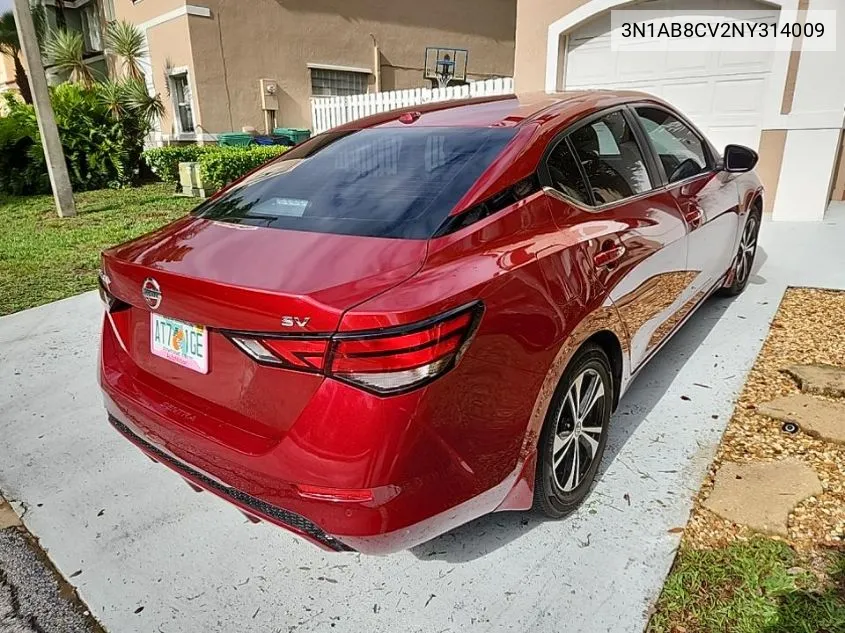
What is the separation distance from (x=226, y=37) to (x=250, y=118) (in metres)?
1.67

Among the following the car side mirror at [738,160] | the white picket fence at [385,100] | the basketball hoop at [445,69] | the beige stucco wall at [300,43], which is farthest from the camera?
the basketball hoop at [445,69]

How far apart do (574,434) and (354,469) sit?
3.41 feet

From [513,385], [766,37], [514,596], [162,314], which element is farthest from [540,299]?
→ [766,37]

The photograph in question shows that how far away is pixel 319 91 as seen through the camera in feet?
46.5

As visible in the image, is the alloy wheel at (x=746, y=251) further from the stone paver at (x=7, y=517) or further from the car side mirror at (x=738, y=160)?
the stone paver at (x=7, y=517)

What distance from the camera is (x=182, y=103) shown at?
13.4 meters

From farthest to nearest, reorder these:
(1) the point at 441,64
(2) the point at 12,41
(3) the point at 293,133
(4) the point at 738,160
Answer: (2) the point at 12,41 < (1) the point at 441,64 < (3) the point at 293,133 < (4) the point at 738,160

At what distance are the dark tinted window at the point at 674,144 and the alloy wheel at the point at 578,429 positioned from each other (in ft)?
4.41

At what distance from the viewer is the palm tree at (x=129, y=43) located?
13180 millimetres

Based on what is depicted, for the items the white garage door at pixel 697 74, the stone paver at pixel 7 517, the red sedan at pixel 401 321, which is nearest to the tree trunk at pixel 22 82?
the white garage door at pixel 697 74

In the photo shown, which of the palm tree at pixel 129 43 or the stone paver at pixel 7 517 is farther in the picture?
the palm tree at pixel 129 43

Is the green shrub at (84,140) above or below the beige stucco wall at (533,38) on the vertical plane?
below

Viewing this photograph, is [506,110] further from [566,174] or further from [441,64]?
[441,64]

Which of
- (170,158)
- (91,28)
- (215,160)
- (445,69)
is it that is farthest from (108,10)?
(215,160)
